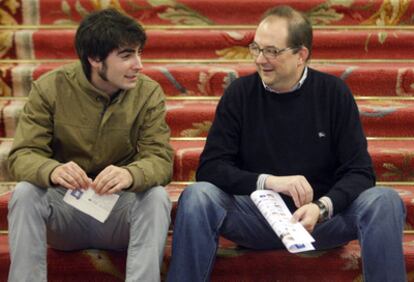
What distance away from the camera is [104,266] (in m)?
2.26

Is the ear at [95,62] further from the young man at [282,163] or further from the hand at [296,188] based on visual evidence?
the hand at [296,188]

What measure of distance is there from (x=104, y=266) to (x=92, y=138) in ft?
1.29

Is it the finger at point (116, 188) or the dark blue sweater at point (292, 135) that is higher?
the dark blue sweater at point (292, 135)

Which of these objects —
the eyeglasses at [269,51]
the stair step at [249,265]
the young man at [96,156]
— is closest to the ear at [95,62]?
the young man at [96,156]

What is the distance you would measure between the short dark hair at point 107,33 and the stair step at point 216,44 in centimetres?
83

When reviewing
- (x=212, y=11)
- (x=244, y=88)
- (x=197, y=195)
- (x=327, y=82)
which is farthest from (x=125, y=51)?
(x=212, y=11)

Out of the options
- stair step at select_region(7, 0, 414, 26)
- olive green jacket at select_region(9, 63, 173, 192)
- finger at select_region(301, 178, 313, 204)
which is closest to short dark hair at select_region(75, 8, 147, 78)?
olive green jacket at select_region(9, 63, 173, 192)

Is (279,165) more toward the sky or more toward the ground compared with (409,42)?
more toward the ground

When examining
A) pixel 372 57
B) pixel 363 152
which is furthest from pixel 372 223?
pixel 372 57

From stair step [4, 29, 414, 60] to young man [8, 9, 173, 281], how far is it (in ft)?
2.43

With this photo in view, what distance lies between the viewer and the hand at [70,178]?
6.63 feet

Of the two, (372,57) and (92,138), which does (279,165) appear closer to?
(92,138)

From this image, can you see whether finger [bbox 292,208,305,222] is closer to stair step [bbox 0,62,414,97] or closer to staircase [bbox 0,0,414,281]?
staircase [bbox 0,0,414,281]

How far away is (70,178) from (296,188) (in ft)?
2.03
